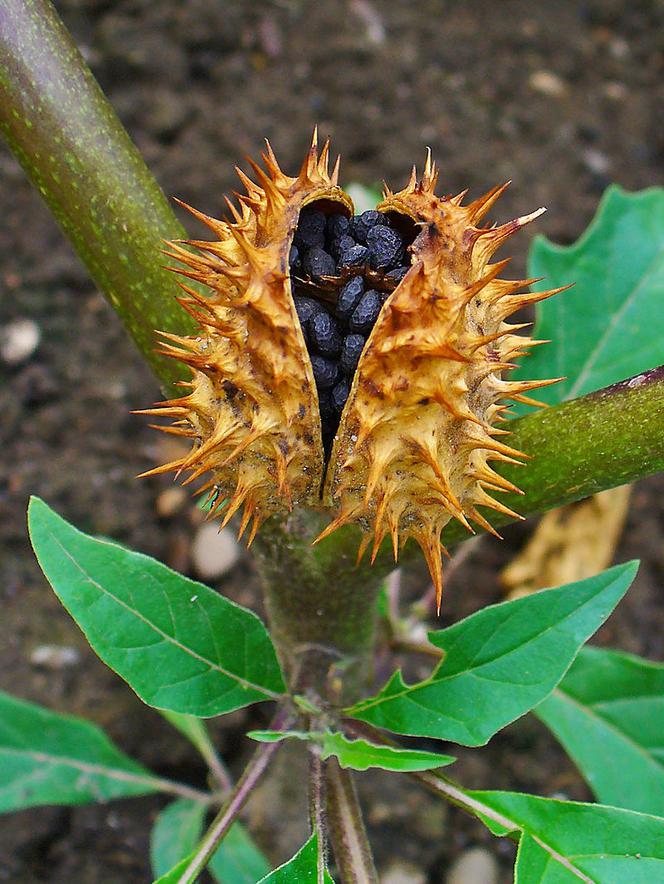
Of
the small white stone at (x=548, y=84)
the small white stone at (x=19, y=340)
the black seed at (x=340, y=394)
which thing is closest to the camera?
the black seed at (x=340, y=394)

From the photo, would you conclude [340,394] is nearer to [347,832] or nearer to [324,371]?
[324,371]

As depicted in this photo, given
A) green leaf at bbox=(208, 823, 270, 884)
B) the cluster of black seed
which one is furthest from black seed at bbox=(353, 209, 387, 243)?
green leaf at bbox=(208, 823, 270, 884)

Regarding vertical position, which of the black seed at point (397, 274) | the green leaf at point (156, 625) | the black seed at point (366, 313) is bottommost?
the green leaf at point (156, 625)

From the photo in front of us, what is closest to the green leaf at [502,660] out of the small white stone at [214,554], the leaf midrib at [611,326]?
the leaf midrib at [611,326]

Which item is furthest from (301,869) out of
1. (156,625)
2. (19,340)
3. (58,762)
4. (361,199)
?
(19,340)

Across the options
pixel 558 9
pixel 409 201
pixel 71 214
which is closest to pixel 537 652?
pixel 409 201

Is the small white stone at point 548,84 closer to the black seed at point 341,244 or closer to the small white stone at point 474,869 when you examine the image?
the black seed at point 341,244

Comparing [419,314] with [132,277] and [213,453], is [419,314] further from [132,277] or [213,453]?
[132,277]
